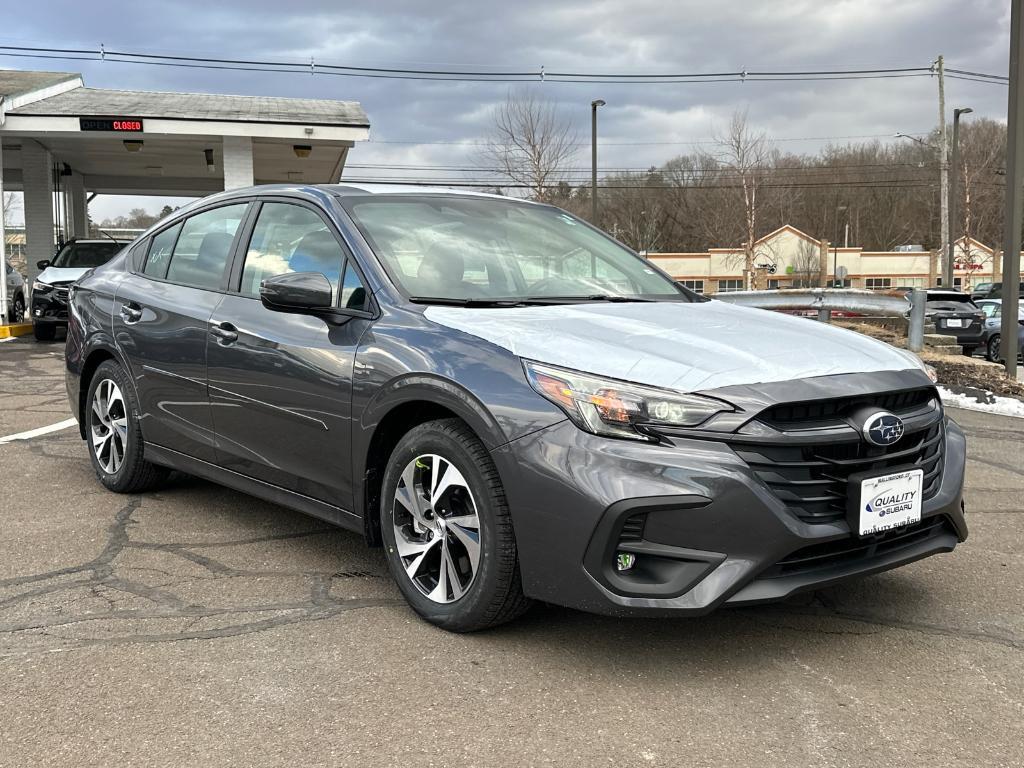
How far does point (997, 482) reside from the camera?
5723 mm

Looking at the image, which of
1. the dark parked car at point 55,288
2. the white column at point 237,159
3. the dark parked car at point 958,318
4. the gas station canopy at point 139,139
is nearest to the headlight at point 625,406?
the dark parked car at point 55,288

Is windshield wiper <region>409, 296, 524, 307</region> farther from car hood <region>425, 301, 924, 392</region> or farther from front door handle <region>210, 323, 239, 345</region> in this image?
front door handle <region>210, 323, 239, 345</region>

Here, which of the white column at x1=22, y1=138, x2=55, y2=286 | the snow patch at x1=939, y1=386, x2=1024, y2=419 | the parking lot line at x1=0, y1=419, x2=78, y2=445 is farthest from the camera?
the white column at x1=22, y1=138, x2=55, y2=286

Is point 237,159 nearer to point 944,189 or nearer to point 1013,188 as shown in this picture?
point 1013,188

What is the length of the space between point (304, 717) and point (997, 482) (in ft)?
→ 15.0

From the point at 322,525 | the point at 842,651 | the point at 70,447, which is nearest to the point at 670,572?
the point at 842,651

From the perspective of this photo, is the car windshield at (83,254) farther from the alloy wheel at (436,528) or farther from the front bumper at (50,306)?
the alloy wheel at (436,528)

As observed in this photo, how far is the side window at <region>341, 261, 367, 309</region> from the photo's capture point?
3701 mm

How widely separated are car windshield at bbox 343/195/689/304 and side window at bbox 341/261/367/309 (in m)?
0.13

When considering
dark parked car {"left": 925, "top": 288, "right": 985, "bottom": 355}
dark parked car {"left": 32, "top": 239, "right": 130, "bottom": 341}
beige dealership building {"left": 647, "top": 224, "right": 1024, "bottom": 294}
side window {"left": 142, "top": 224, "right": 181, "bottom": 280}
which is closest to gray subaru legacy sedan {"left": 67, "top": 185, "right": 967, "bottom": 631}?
side window {"left": 142, "top": 224, "right": 181, "bottom": 280}

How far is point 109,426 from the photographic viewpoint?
17.2 ft

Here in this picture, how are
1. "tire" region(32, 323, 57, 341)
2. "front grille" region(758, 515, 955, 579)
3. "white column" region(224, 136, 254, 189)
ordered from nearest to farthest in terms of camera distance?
"front grille" region(758, 515, 955, 579), "tire" region(32, 323, 57, 341), "white column" region(224, 136, 254, 189)

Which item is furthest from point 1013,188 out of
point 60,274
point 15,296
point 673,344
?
point 15,296

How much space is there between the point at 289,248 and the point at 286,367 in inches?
25.6
